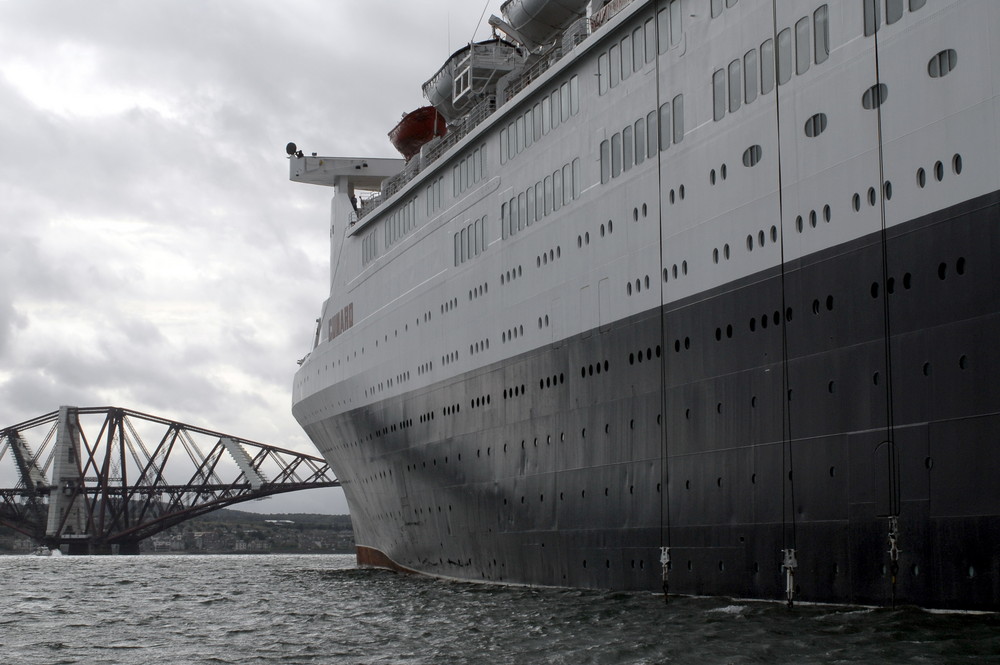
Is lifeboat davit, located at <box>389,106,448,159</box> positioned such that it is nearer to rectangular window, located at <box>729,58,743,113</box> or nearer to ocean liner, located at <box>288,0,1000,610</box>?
ocean liner, located at <box>288,0,1000,610</box>

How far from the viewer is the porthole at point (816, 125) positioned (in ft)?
51.2

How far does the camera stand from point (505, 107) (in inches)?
1005

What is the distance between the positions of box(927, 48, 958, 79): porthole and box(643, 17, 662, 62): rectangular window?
664 centimetres

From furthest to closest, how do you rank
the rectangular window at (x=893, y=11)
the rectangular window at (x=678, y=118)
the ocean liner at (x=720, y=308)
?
the rectangular window at (x=678, y=118)
the rectangular window at (x=893, y=11)
the ocean liner at (x=720, y=308)

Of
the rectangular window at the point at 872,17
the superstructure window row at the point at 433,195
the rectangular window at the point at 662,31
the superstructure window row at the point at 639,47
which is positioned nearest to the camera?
the rectangular window at the point at 872,17

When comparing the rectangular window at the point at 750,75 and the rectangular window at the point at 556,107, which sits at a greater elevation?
the rectangular window at the point at 556,107

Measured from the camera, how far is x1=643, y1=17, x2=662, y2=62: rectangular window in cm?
1998

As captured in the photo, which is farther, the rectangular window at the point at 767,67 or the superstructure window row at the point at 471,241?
the superstructure window row at the point at 471,241

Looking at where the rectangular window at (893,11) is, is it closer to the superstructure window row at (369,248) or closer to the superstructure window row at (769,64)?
the superstructure window row at (769,64)

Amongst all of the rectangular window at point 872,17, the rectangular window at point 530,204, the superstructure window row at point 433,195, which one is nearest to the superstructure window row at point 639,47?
the rectangular window at point 530,204

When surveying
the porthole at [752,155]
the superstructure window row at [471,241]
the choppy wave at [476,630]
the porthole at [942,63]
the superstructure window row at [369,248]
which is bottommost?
the choppy wave at [476,630]

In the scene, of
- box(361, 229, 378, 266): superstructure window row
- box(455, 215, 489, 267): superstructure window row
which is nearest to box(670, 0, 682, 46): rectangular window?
box(455, 215, 489, 267): superstructure window row

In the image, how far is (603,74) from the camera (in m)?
21.5

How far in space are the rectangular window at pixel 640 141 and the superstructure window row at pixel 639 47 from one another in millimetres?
982
